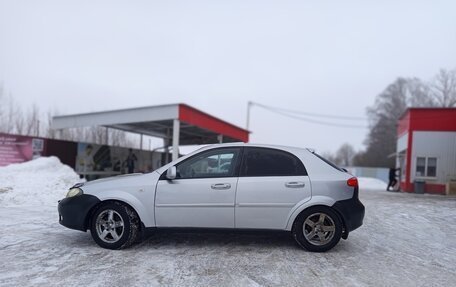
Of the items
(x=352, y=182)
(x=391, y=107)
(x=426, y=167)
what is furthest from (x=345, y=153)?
(x=352, y=182)

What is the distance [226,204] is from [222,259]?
2.55 feet

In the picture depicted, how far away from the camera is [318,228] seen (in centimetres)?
559

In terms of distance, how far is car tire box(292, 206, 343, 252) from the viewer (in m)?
5.54

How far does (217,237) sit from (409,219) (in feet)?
17.3

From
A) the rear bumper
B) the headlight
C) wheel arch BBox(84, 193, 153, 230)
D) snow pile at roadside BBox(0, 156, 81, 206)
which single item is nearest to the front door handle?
wheel arch BBox(84, 193, 153, 230)

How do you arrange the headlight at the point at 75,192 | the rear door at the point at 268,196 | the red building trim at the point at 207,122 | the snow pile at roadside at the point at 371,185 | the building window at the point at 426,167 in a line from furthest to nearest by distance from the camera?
the snow pile at roadside at the point at 371,185
the building window at the point at 426,167
the red building trim at the point at 207,122
the headlight at the point at 75,192
the rear door at the point at 268,196

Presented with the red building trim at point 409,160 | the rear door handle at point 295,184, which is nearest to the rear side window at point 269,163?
the rear door handle at point 295,184

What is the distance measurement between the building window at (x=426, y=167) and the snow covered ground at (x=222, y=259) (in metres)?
15.4

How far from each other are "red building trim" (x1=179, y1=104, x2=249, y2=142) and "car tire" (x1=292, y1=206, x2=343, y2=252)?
11834 mm

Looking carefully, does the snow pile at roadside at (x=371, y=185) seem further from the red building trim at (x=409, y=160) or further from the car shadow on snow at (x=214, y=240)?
the car shadow on snow at (x=214, y=240)

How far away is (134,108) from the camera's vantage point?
1745 cm

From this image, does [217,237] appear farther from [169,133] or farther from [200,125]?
[169,133]

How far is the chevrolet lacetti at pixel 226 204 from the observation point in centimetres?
552

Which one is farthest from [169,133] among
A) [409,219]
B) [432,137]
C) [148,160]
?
[409,219]
